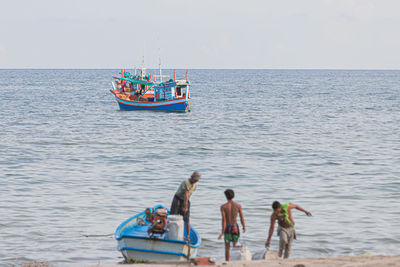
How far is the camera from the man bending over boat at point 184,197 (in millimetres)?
12609

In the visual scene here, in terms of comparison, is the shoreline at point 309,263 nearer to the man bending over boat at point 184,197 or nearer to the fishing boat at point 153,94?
the man bending over boat at point 184,197

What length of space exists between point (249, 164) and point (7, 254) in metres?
15.8

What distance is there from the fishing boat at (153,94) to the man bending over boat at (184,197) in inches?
1595

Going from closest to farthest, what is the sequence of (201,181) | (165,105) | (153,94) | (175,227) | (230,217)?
(230,217)
(175,227)
(201,181)
(165,105)
(153,94)

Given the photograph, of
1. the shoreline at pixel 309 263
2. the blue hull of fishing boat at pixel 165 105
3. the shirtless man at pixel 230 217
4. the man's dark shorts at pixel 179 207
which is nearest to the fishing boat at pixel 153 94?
the blue hull of fishing boat at pixel 165 105

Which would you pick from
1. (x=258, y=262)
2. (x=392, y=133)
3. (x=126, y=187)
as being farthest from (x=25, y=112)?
(x=258, y=262)

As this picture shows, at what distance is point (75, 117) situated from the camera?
57844 millimetres

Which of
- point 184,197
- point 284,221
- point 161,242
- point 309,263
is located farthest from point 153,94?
point 309,263

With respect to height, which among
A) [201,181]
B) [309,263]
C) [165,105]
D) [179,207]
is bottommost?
[165,105]

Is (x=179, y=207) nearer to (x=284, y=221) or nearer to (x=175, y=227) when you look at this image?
(x=175, y=227)

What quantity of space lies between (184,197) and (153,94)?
48327 mm

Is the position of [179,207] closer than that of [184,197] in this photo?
No

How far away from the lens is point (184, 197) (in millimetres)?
12805

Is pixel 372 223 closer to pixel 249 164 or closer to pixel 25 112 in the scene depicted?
pixel 249 164
